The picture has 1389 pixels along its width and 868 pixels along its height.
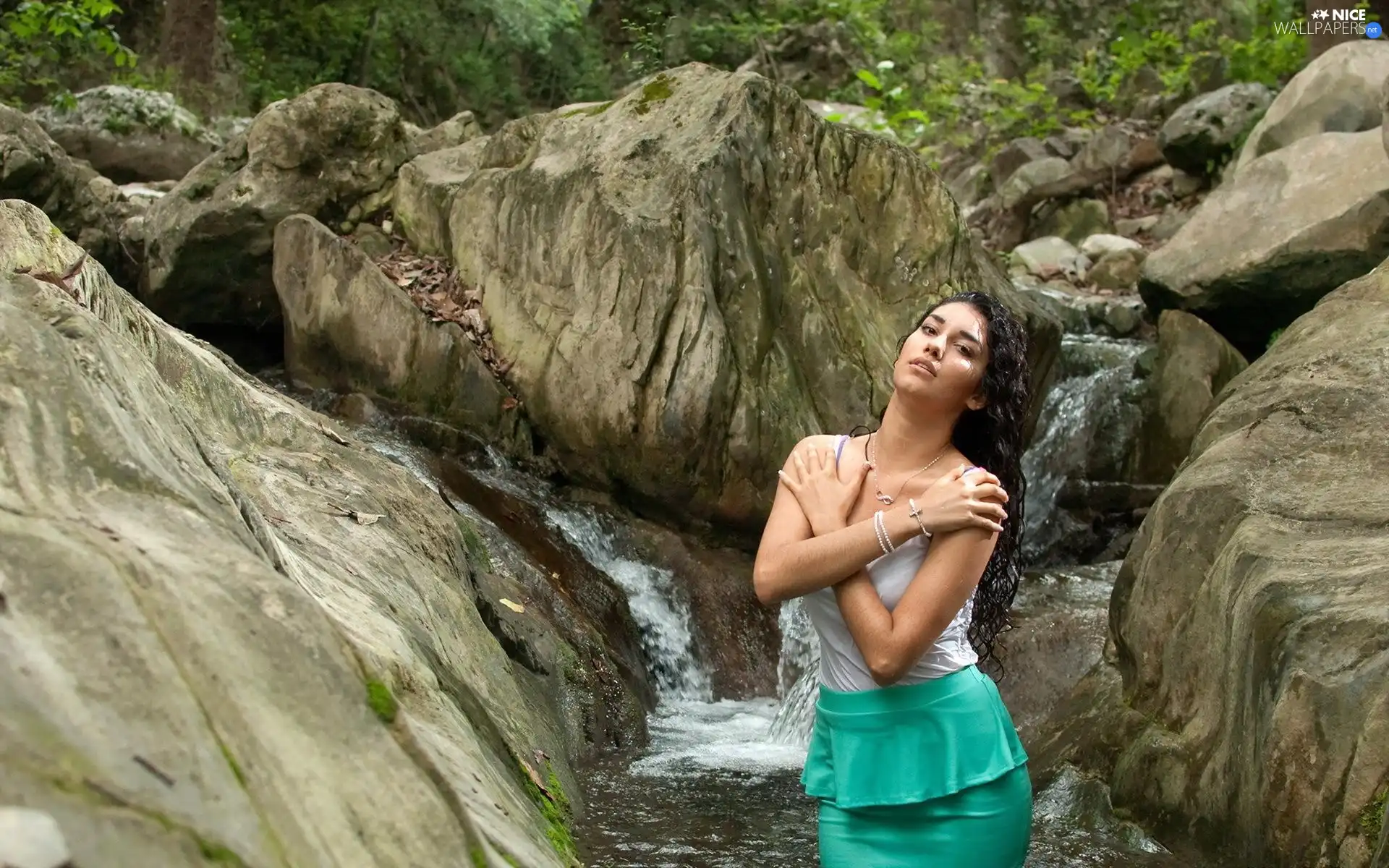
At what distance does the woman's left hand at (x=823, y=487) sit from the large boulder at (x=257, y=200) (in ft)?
24.1

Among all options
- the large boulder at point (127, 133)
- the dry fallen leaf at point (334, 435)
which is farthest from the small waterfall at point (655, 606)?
the large boulder at point (127, 133)

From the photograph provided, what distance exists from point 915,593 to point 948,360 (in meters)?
0.54

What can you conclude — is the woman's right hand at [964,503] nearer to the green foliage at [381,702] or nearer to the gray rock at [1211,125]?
the green foliage at [381,702]

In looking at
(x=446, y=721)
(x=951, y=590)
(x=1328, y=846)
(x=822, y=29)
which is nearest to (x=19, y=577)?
(x=446, y=721)

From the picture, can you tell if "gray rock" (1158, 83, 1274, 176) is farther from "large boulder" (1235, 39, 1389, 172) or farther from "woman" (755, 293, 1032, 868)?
"woman" (755, 293, 1032, 868)

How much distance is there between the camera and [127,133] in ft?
42.5

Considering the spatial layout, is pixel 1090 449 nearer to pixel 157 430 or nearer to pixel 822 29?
pixel 157 430

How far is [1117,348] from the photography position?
35.9ft

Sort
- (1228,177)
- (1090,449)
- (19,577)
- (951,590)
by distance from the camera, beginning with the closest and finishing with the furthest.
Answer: (19,577) → (951,590) → (1090,449) → (1228,177)

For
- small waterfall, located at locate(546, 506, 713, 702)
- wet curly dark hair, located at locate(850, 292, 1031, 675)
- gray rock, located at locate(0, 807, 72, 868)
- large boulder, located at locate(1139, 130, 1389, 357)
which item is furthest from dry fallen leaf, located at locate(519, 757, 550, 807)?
large boulder, located at locate(1139, 130, 1389, 357)

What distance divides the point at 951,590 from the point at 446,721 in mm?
1064

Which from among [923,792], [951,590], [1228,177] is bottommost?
[923,792]

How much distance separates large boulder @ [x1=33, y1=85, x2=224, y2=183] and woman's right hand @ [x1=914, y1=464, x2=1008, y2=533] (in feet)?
39.7

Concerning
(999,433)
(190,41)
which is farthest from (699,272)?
(190,41)
